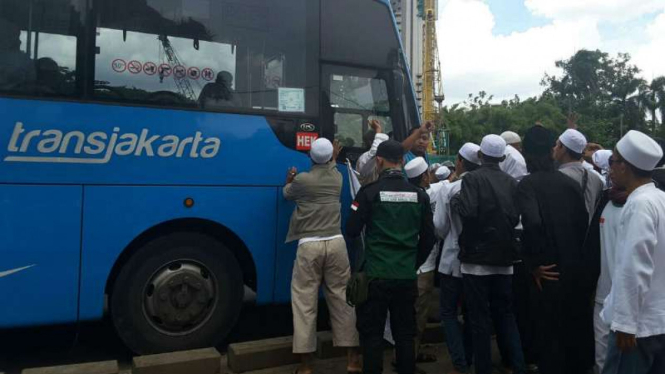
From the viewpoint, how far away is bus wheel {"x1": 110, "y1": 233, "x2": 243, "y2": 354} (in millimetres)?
4664

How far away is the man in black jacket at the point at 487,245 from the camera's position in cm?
407

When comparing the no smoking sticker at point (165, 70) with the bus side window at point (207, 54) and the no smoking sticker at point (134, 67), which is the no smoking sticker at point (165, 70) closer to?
the bus side window at point (207, 54)

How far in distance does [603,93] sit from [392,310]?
61615 mm

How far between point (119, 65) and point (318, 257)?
7.60 ft

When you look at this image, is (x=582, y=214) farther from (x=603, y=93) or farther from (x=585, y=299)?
(x=603, y=93)

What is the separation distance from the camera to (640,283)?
268 centimetres

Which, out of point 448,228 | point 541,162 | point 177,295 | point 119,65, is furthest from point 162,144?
point 541,162

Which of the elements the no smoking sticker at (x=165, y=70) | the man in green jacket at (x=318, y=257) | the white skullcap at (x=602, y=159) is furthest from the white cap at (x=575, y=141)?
the no smoking sticker at (x=165, y=70)

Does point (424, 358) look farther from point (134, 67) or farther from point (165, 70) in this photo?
point (134, 67)

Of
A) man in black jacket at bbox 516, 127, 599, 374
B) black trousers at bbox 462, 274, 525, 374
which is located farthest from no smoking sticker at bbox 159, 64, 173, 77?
man in black jacket at bbox 516, 127, 599, 374

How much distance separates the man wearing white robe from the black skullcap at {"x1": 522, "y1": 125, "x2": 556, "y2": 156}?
1.31 metres

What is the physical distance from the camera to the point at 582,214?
13.4ft

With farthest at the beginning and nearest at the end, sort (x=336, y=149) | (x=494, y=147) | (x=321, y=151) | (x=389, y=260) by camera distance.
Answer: (x=336, y=149), (x=321, y=151), (x=494, y=147), (x=389, y=260)

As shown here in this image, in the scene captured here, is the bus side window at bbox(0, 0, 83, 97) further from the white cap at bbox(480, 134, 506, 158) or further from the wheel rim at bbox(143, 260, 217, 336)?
the white cap at bbox(480, 134, 506, 158)
